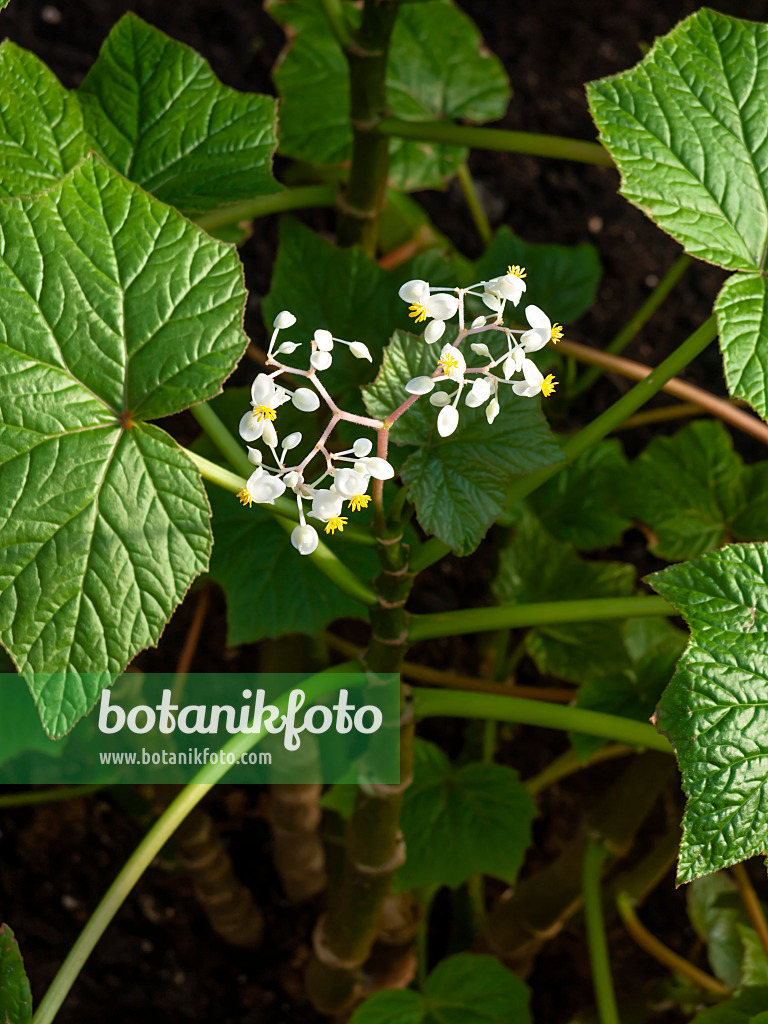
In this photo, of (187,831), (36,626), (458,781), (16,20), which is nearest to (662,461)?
(458,781)

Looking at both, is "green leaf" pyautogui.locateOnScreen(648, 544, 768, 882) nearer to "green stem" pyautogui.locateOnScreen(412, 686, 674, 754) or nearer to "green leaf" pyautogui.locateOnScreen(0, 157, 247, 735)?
"green stem" pyautogui.locateOnScreen(412, 686, 674, 754)

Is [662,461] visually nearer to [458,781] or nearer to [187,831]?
[458,781]

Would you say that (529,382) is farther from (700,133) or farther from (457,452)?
(700,133)

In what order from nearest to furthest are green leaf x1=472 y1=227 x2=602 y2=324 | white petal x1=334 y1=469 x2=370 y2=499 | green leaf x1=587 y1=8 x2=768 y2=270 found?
white petal x1=334 y1=469 x2=370 y2=499 < green leaf x1=587 y1=8 x2=768 y2=270 < green leaf x1=472 y1=227 x2=602 y2=324

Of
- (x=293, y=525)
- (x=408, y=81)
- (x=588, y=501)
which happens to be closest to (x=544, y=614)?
(x=293, y=525)

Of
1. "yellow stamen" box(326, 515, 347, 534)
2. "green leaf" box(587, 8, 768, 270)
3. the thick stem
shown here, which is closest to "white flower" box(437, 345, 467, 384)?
"yellow stamen" box(326, 515, 347, 534)

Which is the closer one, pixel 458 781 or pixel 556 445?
pixel 556 445
